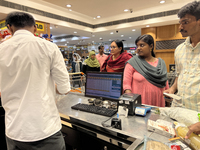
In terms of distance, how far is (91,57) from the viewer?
4.30m

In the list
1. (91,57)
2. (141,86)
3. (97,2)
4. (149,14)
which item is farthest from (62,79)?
(149,14)

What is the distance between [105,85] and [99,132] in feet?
1.74

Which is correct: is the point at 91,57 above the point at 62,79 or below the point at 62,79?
above

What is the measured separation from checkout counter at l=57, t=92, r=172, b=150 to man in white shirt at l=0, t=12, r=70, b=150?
0.26 meters

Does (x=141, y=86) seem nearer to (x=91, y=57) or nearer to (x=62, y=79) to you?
(x=62, y=79)

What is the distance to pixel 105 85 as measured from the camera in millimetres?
1459

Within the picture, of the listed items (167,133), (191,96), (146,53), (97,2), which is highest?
(97,2)

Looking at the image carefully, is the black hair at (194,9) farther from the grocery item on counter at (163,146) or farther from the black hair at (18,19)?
the black hair at (18,19)

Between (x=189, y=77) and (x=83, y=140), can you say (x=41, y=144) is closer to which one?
(x=83, y=140)

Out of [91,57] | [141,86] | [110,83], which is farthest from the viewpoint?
[91,57]

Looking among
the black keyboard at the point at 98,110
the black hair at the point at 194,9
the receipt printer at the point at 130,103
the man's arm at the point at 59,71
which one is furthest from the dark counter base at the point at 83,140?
the black hair at the point at 194,9

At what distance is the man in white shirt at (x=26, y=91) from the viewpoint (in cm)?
89

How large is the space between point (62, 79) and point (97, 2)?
166 inches

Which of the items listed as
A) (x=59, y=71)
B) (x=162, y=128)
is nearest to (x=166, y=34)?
(x=162, y=128)
